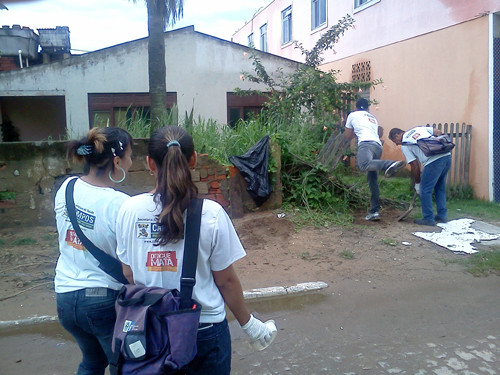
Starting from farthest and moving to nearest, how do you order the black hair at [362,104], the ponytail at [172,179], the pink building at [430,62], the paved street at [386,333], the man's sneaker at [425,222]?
the pink building at [430,62] → the black hair at [362,104] → the man's sneaker at [425,222] → the paved street at [386,333] → the ponytail at [172,179]

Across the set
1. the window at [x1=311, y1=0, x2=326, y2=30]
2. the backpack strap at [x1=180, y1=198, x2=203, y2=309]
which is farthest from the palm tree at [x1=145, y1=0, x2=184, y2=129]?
the window at [x1=311, y1=0, x2=326, y2=30]

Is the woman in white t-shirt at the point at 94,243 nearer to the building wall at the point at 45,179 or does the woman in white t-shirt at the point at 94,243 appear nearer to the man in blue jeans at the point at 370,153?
the building wall at the point at 45,179

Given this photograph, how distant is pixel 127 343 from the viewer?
1.86m

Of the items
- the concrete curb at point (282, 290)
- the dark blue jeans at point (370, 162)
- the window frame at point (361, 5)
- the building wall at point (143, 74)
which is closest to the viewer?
the concrete curb at point (282, 290)

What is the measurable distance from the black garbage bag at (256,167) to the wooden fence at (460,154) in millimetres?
4269

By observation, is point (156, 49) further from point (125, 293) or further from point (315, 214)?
point (125, 293)

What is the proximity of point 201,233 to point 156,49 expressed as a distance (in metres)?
7.78

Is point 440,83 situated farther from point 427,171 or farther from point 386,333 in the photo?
point 386,333

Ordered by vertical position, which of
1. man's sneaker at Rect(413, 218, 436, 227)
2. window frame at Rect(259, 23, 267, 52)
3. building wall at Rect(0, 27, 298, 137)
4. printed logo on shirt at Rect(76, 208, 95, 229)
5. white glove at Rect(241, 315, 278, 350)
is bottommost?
man's sneaker at Rect(413, 218, 436, 227)

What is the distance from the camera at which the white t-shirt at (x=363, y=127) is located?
7.52 metres

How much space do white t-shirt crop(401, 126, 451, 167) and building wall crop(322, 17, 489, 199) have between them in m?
2.69

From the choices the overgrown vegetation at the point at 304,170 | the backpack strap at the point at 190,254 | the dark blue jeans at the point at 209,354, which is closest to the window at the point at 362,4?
the overgrown vegetation at the point at 304,170

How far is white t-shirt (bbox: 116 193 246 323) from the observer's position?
1.98 metres

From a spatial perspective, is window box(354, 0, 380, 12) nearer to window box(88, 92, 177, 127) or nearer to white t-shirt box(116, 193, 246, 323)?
window box(88, 92, 177, 127)
